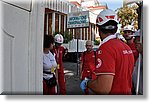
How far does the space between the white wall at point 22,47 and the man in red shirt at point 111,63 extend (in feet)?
1.51

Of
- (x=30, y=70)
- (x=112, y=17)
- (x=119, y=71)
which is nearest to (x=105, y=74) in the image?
(x=119, y=71)

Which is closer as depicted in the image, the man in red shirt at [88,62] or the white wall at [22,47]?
the white wall at [22,47]

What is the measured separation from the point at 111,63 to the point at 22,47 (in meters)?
0.65

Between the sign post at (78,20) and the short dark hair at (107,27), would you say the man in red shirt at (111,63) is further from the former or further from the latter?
the sign post at (78,20)

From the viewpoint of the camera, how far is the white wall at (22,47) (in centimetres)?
168

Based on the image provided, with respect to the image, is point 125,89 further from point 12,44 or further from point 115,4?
point 12,44

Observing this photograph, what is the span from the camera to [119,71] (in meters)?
1.73

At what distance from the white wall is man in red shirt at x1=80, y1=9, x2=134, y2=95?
46 cm

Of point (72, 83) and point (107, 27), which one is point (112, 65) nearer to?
point (107, 27)

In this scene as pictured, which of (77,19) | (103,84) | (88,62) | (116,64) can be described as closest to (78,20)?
(77,19)

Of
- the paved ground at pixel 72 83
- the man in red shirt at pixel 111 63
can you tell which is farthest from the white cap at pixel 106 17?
the paved ground at pixel 72 83

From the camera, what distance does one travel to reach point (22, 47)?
5.81 feet

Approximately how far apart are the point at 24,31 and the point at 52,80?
55.1 inches

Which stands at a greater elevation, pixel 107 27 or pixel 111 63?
pixel 107 27
